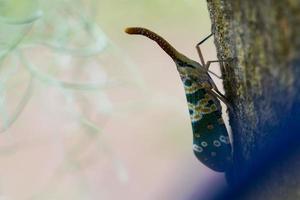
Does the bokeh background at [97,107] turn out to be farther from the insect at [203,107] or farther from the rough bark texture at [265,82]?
the rough bark texture at [265,82]

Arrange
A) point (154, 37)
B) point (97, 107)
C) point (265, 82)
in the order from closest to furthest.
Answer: point (265, 82) → point (154, 37) → point (97, 107)

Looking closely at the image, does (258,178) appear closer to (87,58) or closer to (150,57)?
(87,58)

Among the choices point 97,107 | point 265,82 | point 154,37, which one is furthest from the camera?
point 97,107

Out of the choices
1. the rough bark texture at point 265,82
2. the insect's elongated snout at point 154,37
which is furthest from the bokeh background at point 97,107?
the rough bark texture at point 265,82

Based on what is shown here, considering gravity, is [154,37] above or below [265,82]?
below

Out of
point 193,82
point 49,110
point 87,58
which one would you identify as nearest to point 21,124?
point 49,110

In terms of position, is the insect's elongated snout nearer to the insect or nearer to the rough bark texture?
the insect

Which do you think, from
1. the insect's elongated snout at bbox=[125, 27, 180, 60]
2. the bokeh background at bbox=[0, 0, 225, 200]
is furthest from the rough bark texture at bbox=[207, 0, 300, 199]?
Answer: the bokeh background at bbox=[0, 0, 225, 200]

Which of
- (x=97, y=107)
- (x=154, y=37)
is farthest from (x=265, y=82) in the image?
(x=97, y=107)

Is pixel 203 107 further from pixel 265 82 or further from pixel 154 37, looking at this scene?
pixel 265 82
